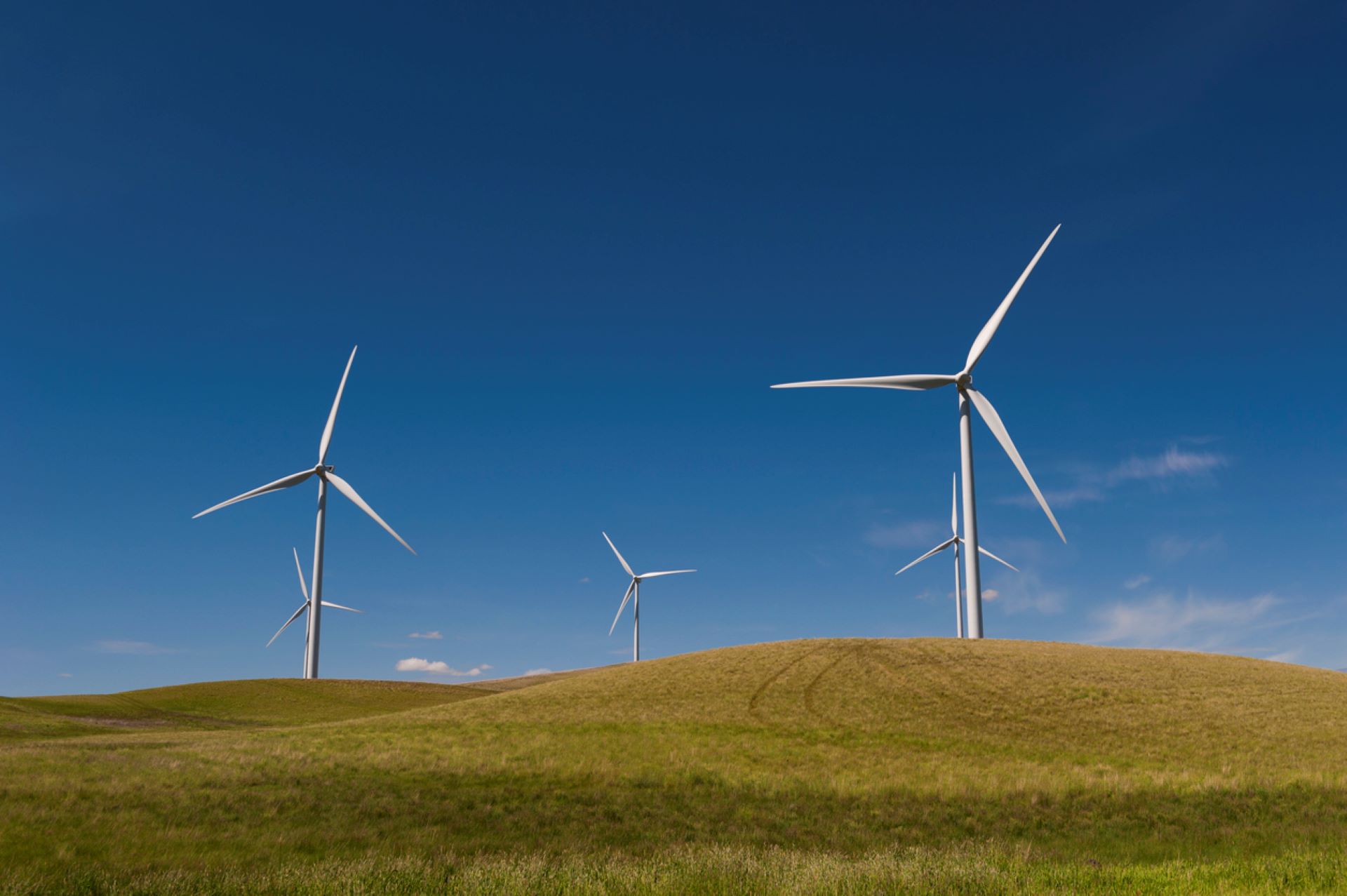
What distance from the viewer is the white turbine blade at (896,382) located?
67688mm

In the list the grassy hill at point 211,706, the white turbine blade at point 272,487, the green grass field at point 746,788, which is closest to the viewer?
the green grass field at point 746,788

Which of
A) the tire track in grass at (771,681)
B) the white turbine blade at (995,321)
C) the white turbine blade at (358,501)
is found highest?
the white turbine blade at (995,321)

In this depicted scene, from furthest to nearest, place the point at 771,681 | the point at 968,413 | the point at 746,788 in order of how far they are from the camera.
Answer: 1. the point at 968,413
2. the point at 771,681
3. the point at 746,788

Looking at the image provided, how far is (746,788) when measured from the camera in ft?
104

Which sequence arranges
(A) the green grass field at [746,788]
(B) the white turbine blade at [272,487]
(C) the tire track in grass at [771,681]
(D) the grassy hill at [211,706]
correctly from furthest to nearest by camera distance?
(B) the white turbine blade at [272,487] < (D) the grassy hill at [211,706] < (C) the tire track in grass at [771,681] < (A) the green grass field at [746,788]

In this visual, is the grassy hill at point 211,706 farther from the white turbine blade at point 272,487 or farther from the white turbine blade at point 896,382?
the white turbine blade at point 896,382

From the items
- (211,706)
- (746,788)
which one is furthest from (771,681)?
(211,706)

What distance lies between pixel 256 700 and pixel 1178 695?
6962 centimetres

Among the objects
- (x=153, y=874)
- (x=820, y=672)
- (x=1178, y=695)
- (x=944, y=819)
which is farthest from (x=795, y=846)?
(x=1178, y=695)

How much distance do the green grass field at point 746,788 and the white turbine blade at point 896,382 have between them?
21.6 metres

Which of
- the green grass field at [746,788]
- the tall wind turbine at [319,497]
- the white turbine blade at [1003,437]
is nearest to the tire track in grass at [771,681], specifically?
the green grass field at [746,788]

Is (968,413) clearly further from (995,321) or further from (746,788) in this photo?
(746,788)

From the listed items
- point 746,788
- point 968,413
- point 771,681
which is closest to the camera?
point 746,788

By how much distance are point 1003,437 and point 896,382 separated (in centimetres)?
980
